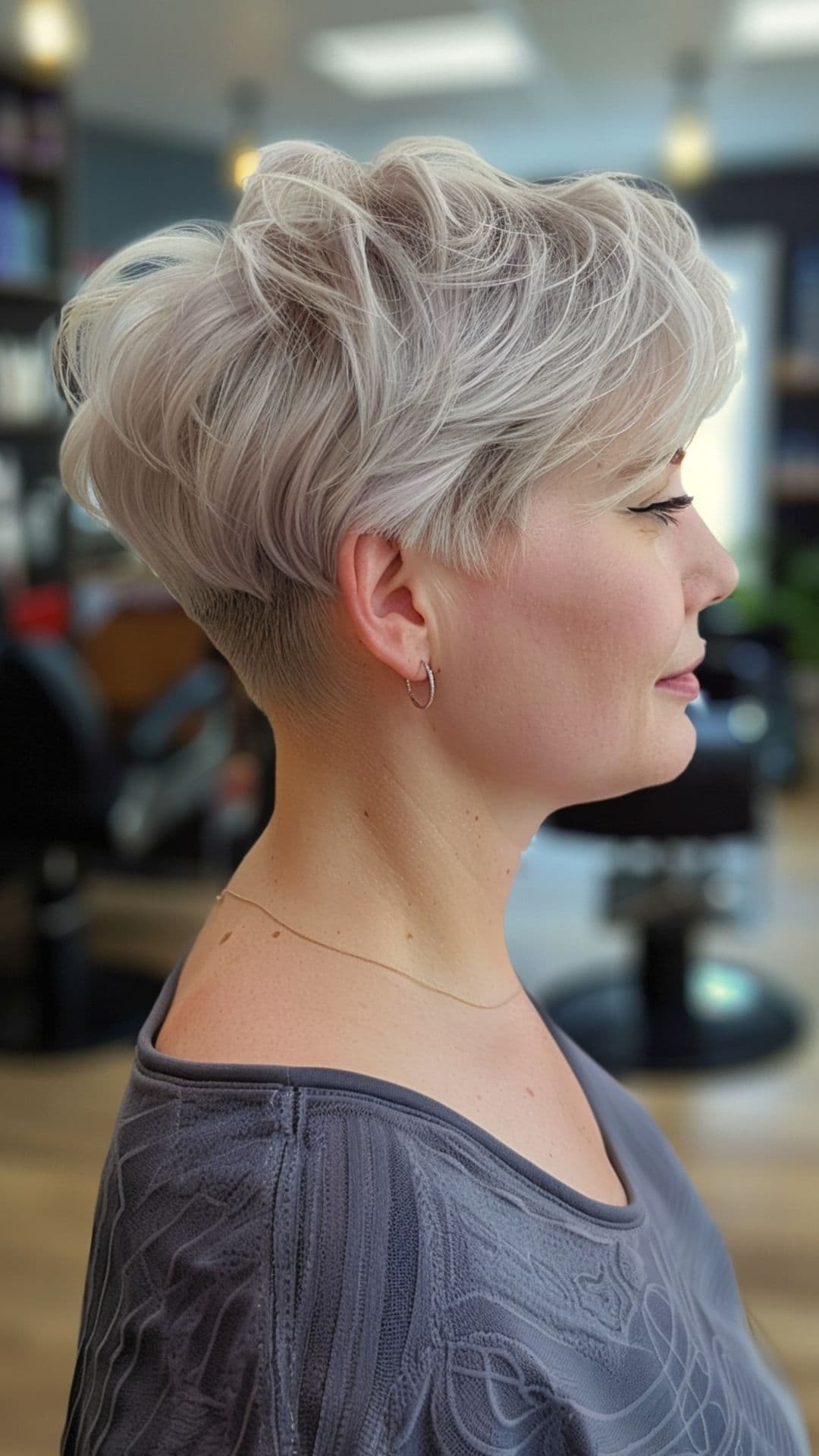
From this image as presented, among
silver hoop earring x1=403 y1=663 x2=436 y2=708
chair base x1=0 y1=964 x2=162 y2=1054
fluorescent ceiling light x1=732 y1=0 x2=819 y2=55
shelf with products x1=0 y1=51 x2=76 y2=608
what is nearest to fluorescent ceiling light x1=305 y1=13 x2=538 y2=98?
fluorescent ceiling light x1=732 y1=0 x2=819 y2=55

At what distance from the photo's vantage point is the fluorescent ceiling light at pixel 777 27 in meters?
4.16

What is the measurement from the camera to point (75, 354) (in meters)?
0.78

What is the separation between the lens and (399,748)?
0.74m

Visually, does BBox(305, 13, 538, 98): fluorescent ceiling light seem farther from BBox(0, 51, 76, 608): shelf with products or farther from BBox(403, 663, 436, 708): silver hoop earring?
BBox(403, 663, 436, 708): silver hoop earring

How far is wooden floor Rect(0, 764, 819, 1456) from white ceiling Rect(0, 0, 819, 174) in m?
3.00

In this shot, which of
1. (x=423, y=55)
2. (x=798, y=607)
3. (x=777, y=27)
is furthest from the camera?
(x=798, y=607)

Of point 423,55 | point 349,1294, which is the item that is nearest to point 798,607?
point 423,55

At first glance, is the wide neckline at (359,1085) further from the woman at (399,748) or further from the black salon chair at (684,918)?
the black salon chair at (684,918)

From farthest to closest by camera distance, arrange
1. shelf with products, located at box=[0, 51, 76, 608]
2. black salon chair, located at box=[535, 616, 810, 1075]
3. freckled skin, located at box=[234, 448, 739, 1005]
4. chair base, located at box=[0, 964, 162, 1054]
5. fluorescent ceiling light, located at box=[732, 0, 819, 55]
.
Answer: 1. fluorescent ceiling light, located at box=[732, 0, 819, 55]
2. shelf with products, located at box=[0, 51, 76, 608]
3. chair base, located at box=[0, 964, 162, 1054]
4. black salon chair, located at box=[535, 616, 810, 1075]
5. freckled skin, located at box=[234, 448, 739, 1005]

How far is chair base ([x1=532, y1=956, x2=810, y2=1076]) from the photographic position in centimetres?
285

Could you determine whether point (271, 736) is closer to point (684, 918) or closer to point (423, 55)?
point (684, 918)

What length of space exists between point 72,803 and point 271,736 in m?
0.47

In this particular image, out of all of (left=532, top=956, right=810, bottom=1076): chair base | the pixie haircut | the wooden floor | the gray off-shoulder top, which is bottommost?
the wooden floor

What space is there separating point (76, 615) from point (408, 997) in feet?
11.5
